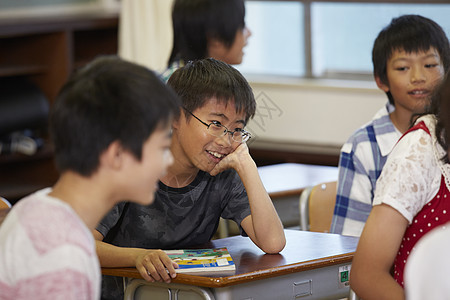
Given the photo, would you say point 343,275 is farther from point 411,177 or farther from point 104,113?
point 104,113

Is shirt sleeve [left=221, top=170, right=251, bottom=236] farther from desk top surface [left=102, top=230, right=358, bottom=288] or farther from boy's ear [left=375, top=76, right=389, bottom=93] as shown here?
boy's ear [left=375, top=76, right=389, bottom=93]

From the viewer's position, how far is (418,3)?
450cm

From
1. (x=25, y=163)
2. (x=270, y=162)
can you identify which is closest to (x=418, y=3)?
(x=270, y=162)

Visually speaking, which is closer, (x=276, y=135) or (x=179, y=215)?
(x=179, y=215)

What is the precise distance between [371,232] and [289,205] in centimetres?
163

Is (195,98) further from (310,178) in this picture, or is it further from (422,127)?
(310,178)

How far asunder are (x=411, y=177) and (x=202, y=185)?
76cm

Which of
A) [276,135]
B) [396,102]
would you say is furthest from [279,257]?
[276,135]

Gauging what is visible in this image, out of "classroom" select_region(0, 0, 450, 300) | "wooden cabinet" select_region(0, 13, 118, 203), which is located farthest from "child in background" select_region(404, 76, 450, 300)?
"wooden cabinet" select_region(0, 13, 118, 203)

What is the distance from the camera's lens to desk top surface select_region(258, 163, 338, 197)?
3.14m

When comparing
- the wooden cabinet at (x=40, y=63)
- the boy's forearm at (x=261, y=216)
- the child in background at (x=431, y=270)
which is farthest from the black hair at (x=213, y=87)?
the wooden cabinet at (x=40, y=63)

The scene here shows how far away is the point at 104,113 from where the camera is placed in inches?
50.6

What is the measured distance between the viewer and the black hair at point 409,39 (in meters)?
2.69

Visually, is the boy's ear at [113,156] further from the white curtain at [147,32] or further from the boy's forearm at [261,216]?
the white curtain at [147,32]
